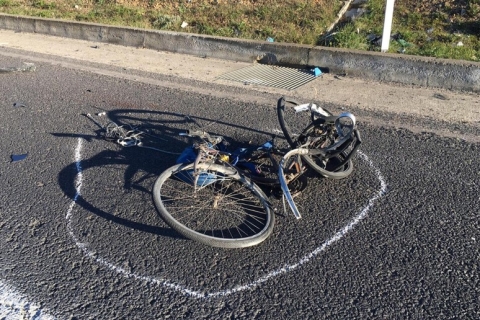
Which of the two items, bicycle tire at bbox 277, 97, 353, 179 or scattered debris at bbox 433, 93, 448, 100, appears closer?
bicycle tire at bbox 277, 97, 353, 179

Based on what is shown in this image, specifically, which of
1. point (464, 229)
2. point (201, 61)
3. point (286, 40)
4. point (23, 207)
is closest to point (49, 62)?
point (201, 61)

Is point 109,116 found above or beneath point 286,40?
beneath

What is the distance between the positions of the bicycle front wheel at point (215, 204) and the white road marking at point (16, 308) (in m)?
1.02

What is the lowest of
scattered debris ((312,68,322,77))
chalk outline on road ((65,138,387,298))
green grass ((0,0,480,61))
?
chalk outline on road ((65,138,387,298))

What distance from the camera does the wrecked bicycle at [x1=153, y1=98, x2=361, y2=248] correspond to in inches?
145

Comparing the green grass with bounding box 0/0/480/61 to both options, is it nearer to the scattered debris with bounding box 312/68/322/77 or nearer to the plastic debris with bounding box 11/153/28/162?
the scattered debris with bounding box 312/68/322/77

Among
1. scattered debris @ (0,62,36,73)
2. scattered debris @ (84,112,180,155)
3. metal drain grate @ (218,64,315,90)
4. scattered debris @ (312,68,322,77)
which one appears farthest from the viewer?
scattered debris @ (0,62,36,73)

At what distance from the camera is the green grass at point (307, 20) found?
7957 mm

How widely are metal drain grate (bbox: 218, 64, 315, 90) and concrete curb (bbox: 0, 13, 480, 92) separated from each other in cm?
27

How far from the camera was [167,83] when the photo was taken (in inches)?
294

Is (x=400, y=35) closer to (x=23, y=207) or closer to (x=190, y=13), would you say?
(x=190, y=13)

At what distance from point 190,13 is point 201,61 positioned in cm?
250

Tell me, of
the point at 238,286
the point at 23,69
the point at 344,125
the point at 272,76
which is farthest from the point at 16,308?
the point at 23,69

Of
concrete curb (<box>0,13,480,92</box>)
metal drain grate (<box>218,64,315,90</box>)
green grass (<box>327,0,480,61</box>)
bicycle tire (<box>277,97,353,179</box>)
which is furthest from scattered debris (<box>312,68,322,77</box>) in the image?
bicycle tire (<box>277,97,353,179</box>)
